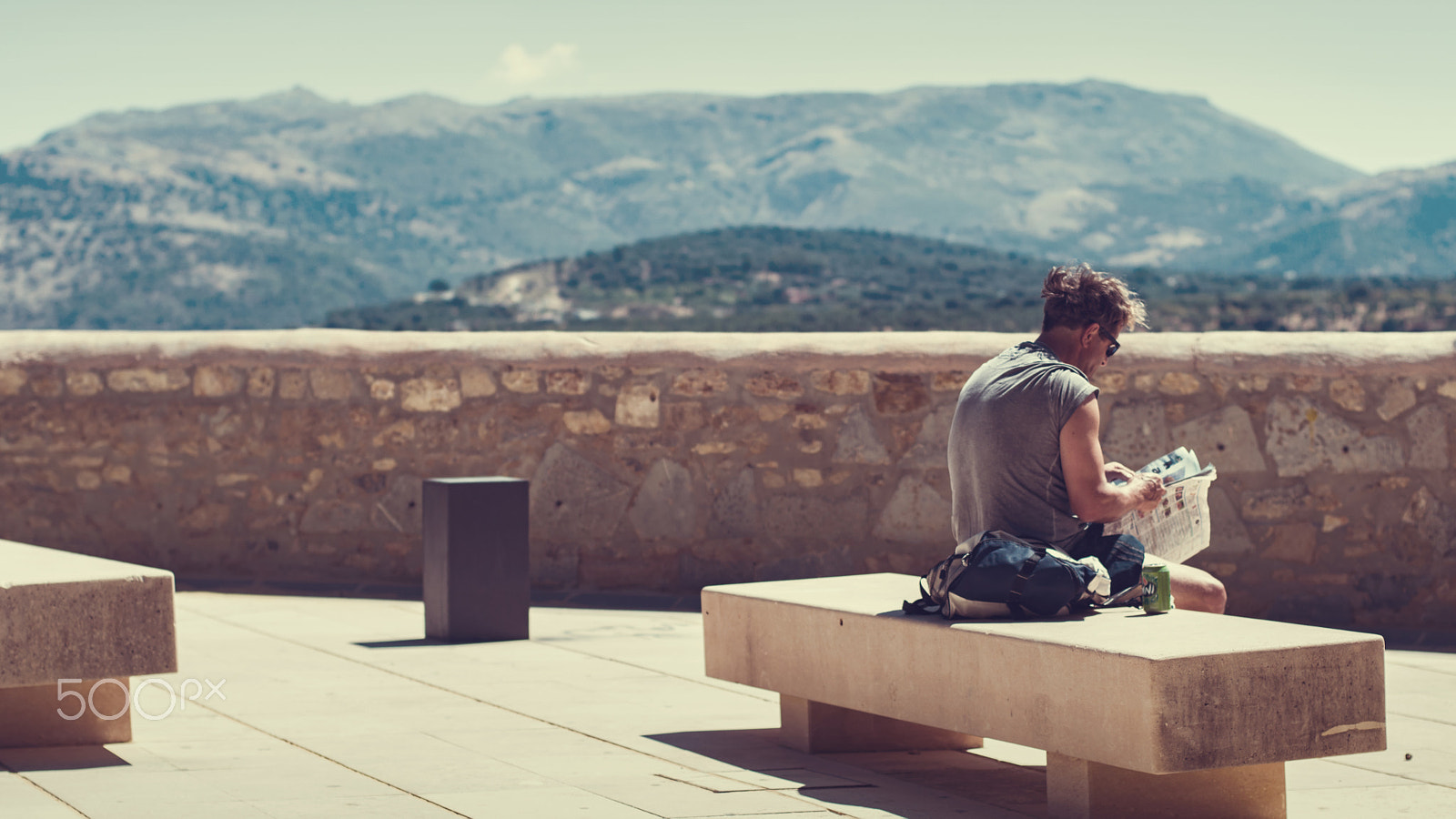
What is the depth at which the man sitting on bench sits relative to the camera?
3.53 m

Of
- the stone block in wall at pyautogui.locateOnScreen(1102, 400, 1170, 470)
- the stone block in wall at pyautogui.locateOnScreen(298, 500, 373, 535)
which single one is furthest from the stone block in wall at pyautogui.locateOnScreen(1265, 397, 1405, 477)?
the stone block in wall at pyautogui.locateOnScreen(298, 500, 373, 535)

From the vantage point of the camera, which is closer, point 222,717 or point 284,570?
point 222,717

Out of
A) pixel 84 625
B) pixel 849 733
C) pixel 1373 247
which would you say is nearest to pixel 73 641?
pixel 84 625

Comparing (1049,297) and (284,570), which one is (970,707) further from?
(284,570)

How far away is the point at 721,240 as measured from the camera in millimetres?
104938

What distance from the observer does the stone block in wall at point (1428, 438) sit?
643 cm

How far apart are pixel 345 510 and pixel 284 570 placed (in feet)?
1.50

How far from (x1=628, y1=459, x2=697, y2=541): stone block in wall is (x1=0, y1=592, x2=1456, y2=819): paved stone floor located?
4.57 feet

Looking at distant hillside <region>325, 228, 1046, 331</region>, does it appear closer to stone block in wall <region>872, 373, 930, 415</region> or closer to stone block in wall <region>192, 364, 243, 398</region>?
stone block in wall <region>192, 364, 243, 398</region>

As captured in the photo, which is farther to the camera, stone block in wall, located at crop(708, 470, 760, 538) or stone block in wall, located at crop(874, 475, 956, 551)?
stone block in wall, located at crop(708, 470, 760, 538)

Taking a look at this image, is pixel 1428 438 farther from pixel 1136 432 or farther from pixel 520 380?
pixel 520 380

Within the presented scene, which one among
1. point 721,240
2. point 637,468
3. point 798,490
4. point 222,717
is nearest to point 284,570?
point 637,468

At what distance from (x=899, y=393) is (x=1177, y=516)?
306cm

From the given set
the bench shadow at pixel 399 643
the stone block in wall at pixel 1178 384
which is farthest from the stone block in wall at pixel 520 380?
the stone block in wall at pixel 1178 384
